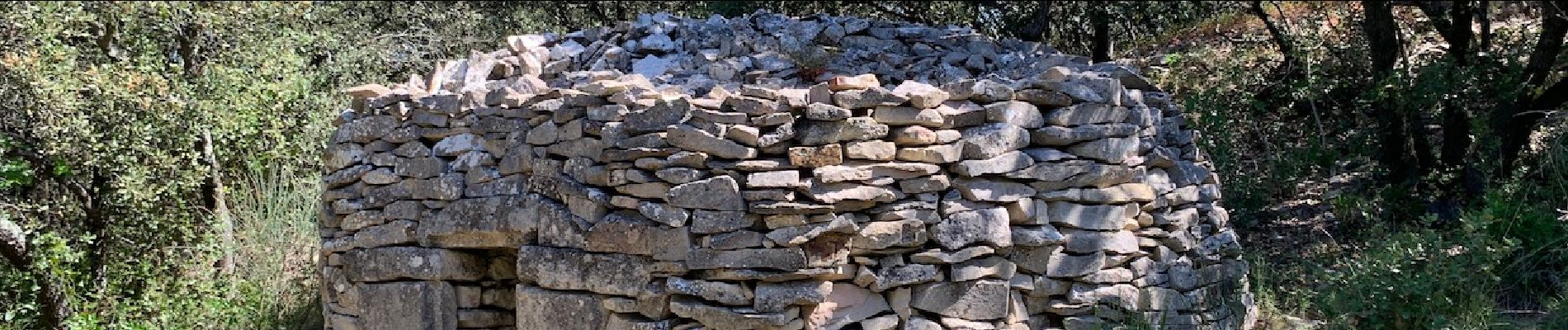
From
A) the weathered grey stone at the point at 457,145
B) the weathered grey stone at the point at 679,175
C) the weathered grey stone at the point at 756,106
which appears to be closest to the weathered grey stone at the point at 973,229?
the weathered grey stone at the point at 756,106

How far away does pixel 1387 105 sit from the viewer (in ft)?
23.7

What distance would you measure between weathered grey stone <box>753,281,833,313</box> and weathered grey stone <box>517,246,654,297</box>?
1.33 feet

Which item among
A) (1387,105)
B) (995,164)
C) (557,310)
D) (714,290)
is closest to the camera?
(714,290)

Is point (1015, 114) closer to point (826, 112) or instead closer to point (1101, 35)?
point (826, 112)

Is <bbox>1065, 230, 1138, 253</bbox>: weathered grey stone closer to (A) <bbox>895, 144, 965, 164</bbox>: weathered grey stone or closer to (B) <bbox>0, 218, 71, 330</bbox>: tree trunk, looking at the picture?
(A) <bbox>895, 144, 965, 164</bbox>: weathered grey stone

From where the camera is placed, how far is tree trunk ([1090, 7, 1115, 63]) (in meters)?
8.30

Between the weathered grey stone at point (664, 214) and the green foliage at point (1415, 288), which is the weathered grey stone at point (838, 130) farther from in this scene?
the green foliage at point (1415, 288)

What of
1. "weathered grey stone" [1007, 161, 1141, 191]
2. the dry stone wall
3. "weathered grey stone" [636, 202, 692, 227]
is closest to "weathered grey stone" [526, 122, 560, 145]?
the dry stone wall

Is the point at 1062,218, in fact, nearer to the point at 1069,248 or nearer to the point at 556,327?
the point at 1069,248

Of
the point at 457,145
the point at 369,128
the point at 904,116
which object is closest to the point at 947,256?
the point at 904,116

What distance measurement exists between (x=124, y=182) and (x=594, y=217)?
163 inches

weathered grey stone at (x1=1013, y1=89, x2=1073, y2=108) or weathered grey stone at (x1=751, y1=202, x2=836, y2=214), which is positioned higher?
weathered grey stone at (x1=1013, y1=89, x2=1073, y2=108)

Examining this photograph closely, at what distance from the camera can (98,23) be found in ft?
27.2

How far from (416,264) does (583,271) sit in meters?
0.78
